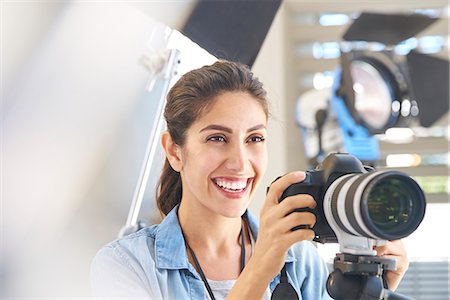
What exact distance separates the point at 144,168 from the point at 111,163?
18 centimetres

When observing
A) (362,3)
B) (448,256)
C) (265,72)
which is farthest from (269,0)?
(448,256)

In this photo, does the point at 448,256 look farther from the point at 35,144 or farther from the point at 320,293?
the point at 35,144

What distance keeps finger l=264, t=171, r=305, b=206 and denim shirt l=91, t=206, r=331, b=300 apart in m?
0.23

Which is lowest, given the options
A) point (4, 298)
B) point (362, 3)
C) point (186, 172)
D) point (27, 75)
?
point (4, 298)

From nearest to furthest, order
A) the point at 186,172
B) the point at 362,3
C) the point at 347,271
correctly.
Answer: the point at 347,271 → the point at 186,172 → the point at 362,3

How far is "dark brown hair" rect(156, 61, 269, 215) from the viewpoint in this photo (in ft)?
3.45

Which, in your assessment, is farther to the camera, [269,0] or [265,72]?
[265,72]

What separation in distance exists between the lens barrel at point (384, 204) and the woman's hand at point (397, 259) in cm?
19

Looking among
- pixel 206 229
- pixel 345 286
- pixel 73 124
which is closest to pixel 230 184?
pixel 206 229

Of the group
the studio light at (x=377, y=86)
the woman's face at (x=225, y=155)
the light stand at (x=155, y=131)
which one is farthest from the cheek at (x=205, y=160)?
the studio light at (x=377, y=86)

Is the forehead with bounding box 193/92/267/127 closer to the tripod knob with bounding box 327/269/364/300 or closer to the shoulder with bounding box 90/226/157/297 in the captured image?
the shoulder with bounding box 90/226/157/297

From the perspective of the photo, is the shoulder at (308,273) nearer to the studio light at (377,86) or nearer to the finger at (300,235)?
the finger at (300,235)

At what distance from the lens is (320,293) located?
105 centimetres

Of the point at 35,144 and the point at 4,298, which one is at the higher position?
the point at 35,144
